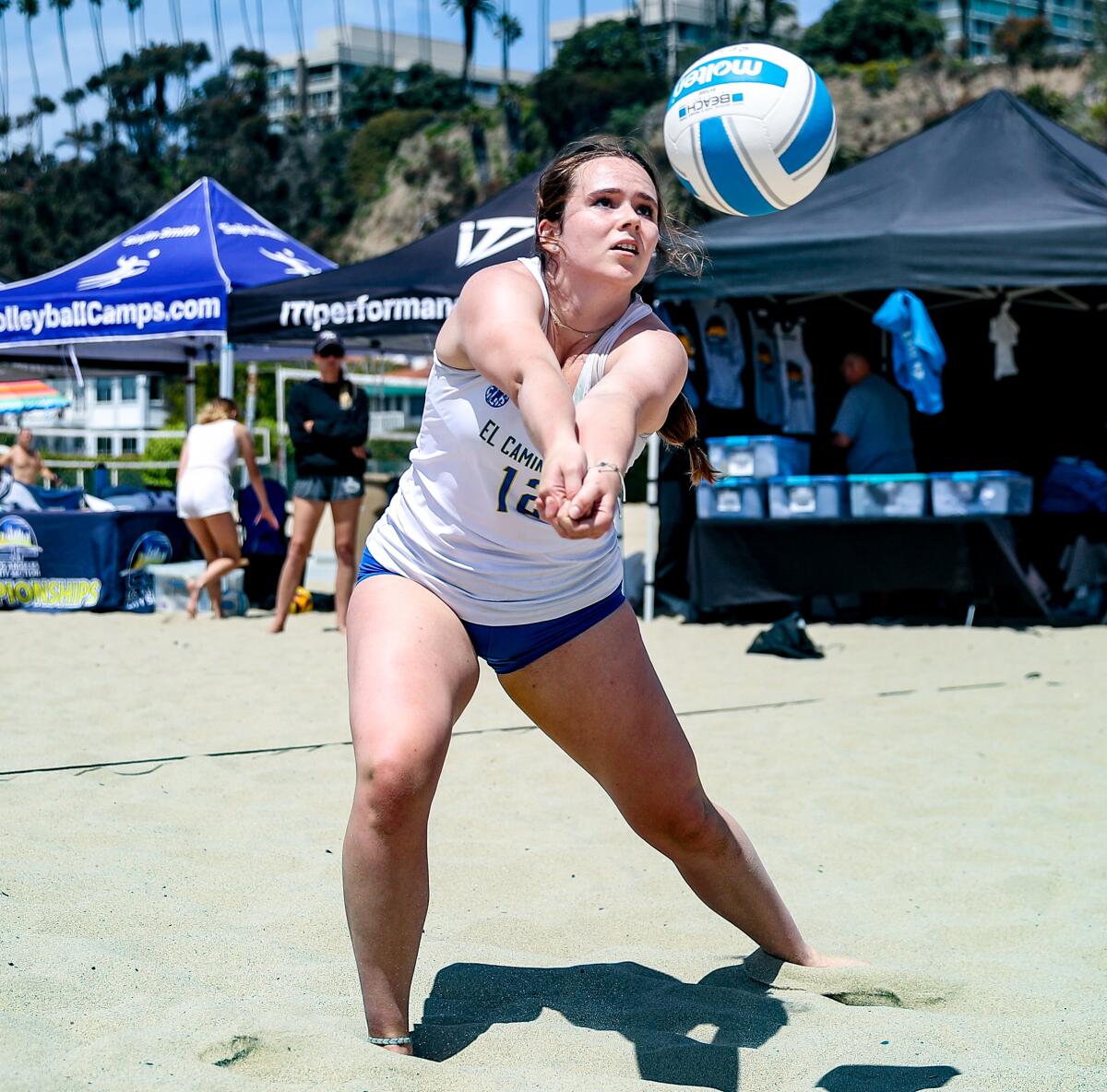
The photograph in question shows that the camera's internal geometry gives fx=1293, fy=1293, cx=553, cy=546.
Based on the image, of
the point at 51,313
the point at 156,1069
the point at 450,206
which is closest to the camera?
the point at 156,1069

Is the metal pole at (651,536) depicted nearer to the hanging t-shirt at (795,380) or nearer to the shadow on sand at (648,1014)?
the hanging t-shirt at (795,380)

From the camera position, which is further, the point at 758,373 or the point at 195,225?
the point at 195,225

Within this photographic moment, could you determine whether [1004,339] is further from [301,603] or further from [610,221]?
[610,221]

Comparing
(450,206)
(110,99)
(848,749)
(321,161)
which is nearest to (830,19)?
(450,206)

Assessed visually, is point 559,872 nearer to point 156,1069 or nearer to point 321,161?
point 156,1069

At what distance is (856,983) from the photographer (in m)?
2.67

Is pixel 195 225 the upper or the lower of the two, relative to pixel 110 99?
lower

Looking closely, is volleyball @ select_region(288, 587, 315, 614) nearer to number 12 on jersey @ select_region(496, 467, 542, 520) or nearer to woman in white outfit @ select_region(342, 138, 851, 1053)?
woman in white outfit @ select_region(342, 138, 851, 1053)

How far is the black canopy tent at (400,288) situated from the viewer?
8.95m

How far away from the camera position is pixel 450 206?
233 ft

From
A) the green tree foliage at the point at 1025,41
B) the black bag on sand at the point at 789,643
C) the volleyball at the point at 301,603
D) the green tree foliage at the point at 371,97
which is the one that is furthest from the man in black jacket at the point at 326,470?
the green tree foliage at the point at 371,97

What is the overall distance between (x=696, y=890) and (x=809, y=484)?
20.2 ft

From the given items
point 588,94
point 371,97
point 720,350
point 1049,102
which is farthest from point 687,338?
point 371,97

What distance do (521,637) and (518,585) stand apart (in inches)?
3.9
